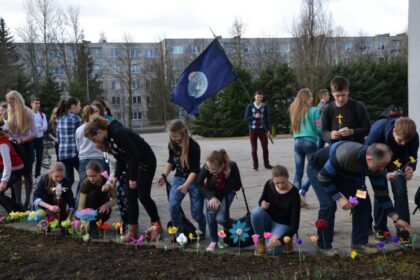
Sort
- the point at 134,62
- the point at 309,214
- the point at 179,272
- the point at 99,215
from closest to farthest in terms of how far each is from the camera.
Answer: the point at 179,272, the point at 99,215, the point at 309,214, the point at 134,62

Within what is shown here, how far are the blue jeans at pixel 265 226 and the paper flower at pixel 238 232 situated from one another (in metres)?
0.13

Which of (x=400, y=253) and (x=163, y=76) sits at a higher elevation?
(x=163, y=76)

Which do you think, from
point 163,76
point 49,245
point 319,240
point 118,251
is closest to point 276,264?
point 319,240

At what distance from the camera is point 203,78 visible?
6.52m

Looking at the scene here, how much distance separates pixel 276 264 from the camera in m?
4.39

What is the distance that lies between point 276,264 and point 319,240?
2.21 feet

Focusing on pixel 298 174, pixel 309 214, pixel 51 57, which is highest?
pixel 51 57

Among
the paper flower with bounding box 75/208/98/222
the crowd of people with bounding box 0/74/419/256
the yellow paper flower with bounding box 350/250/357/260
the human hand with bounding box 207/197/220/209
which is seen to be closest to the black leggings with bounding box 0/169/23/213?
the crowd of people with bounding box 0/74/419/256

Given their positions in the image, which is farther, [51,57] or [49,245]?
[51,57]

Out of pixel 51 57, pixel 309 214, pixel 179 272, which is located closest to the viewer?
pixel 179 272

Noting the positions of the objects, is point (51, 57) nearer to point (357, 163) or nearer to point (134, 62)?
point (134, 62)

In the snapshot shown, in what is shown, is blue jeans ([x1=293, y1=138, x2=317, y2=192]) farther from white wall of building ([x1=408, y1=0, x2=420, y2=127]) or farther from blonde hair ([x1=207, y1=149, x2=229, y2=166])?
white wall of building ([x1=408, y1=0, x2=420, y2=127])

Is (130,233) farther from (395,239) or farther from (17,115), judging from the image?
(17,115)

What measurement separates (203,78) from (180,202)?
197cm
